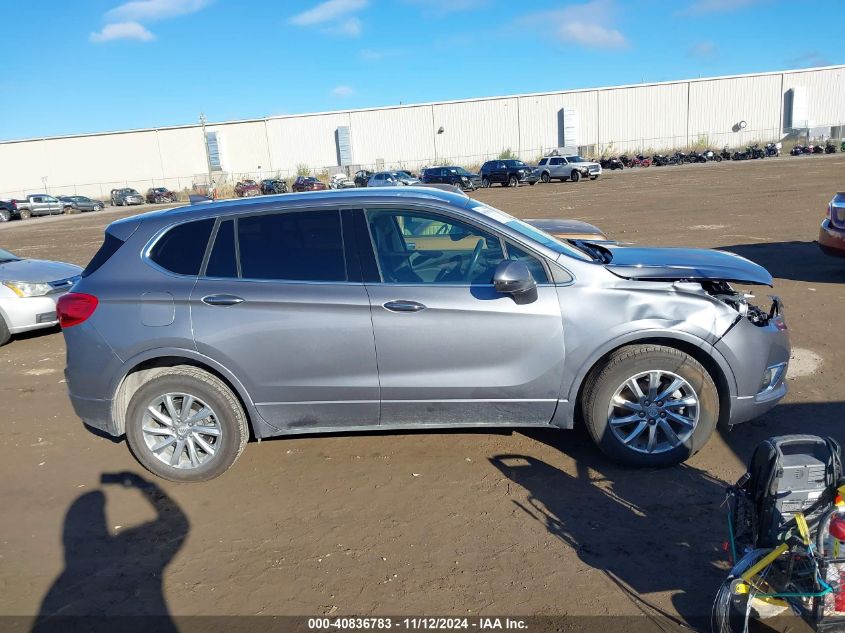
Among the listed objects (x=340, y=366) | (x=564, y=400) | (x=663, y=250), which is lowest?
(x=564, y=400)

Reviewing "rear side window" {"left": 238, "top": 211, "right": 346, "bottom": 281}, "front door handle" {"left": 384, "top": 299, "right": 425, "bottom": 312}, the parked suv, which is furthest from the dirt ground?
the parked suv

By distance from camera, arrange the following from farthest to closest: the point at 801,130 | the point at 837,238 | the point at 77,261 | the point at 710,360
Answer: the point at 801,130 → the point at 77,261 → the point at 837,238 → the point at 710,360

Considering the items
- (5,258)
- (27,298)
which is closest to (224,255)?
(27,298)

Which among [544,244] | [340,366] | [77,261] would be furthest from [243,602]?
[77,261]

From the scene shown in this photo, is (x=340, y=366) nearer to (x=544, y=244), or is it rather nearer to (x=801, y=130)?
(x=544, y=244)

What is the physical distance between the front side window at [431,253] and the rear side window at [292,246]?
28 cm

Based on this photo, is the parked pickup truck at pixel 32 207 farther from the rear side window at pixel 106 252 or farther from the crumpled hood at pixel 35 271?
the rear side window at pixel 106 252

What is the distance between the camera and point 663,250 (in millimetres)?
4887

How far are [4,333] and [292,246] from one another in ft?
19.4

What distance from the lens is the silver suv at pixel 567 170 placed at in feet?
149

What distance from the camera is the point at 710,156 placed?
5725cm

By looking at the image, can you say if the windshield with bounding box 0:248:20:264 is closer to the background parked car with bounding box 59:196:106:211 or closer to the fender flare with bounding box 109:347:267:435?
the fender flare with bounding box 109:347:267:435

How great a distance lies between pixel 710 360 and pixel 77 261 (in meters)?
17.7

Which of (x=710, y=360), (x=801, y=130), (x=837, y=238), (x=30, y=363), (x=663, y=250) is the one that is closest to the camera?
(x=710, y=360)
